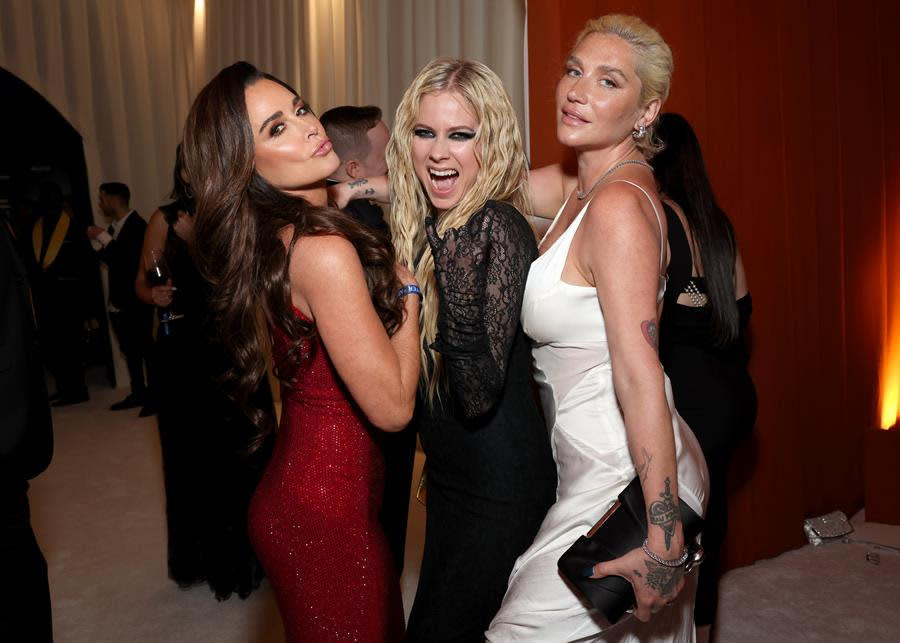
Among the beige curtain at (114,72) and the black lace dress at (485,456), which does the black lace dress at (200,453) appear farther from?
the beige curtain at (114,72)

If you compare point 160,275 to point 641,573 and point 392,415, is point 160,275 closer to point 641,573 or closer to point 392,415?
point 392,415

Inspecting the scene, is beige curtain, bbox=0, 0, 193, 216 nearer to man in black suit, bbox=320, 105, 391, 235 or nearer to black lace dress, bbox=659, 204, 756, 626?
man in black suit, bbox=320, 105, 391, 235

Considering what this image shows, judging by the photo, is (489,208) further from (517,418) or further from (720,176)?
(720,176)

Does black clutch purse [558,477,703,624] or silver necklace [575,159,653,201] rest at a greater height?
silver necklace [575,159,653,201]

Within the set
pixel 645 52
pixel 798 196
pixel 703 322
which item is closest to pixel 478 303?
pixel 645 52

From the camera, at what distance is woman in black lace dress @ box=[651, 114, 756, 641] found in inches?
97.7

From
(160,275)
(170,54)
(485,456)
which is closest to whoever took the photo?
(485,456)

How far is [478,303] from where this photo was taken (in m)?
1.49

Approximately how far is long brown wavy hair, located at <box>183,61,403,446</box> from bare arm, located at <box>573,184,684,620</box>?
48 centimetres

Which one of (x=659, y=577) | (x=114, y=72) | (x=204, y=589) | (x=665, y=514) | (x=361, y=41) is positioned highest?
(x=114, y=72)

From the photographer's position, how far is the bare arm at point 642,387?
1414 mm

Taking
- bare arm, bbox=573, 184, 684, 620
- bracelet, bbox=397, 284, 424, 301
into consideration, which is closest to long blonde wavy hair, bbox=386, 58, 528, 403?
bracelet, bbox=397, 284, 424, 301

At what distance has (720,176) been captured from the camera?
325cm

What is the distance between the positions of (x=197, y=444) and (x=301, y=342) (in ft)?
6.03
